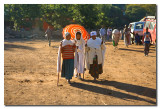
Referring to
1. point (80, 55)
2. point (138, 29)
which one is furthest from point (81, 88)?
point (138, 29)

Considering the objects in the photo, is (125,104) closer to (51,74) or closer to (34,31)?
(51,74)

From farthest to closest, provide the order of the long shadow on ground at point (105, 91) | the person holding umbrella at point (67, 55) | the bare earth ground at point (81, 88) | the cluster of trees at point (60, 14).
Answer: the cluster of trees at point (60, 14), the person holding umbrella at point (67, 55), the long shadow on ground at point (105, 91), the bare earth ground at point (81, 88)

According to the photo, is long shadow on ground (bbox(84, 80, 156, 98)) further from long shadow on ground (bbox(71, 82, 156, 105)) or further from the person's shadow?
long shadow on ground (bbox(71, 82, 156, 105))

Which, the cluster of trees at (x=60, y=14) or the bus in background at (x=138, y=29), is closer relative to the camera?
the bus in background at (x=138, y=29)

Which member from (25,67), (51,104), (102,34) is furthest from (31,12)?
(51,104)

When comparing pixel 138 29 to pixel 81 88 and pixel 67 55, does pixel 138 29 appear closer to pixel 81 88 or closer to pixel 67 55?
pixel 67 55

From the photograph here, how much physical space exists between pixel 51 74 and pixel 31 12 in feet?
88.6

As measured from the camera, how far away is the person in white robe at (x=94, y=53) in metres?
7.60

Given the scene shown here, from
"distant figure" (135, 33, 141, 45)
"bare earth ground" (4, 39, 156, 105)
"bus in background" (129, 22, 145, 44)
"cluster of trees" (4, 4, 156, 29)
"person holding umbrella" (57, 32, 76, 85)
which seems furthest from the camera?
"cluster of trees" (4, 4, 156, 29)

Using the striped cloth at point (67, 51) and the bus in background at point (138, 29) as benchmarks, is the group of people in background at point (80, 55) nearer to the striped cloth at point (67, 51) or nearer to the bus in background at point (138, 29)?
the striped cloth at point (67, 51)

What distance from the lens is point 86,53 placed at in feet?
25.9

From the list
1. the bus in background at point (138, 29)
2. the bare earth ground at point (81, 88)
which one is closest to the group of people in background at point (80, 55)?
the bare earth ground at point (81, 88)

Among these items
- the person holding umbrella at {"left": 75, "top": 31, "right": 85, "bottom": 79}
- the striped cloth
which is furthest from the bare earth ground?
the striped cloth

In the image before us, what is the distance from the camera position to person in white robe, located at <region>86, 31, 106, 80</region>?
7.60 metres
